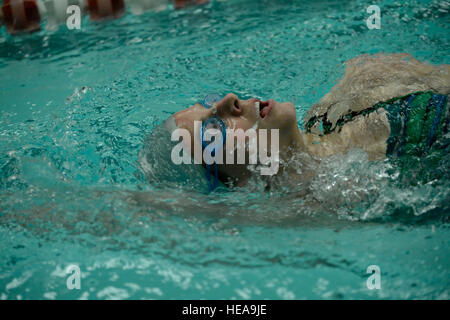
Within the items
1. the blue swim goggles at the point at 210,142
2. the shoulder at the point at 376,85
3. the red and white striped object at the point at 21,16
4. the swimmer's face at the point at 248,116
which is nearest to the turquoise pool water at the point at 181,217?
the blue swim goggles at the point at 210,142

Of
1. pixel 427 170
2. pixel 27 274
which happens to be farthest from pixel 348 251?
pixel 27 274

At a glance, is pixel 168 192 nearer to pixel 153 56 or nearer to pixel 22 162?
pixel 22 162

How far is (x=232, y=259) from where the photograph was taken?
5.22 feet

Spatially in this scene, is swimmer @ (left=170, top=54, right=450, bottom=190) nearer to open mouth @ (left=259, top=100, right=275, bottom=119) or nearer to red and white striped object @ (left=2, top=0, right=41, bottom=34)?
Result: open mouth @ (left=259, top=100, right=275, bottom=119)

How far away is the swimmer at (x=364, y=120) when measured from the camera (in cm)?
183

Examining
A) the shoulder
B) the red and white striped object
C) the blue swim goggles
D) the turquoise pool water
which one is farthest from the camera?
the red and white striped object

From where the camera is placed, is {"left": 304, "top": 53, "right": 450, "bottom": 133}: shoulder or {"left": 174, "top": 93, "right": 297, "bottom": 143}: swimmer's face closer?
{"left": 174, "top": 93, "right": 297, "bottom": 143}: swimmer's face

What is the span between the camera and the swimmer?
1.83 m

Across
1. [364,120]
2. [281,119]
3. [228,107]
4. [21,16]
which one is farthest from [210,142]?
[21,16]

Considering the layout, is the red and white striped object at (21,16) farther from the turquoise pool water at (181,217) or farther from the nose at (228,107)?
the nose at (228,107)

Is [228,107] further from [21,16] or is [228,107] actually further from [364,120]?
[21,16]

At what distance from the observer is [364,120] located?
1.99 meters

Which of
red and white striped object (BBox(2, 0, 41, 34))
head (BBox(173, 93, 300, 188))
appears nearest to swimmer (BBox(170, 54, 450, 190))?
head (BBox(173, 93, 300, 188))
